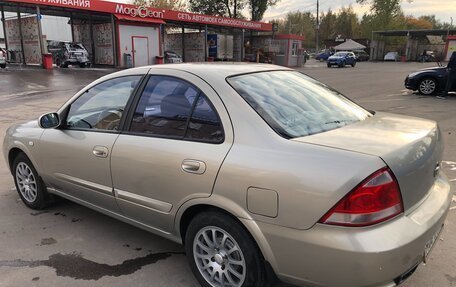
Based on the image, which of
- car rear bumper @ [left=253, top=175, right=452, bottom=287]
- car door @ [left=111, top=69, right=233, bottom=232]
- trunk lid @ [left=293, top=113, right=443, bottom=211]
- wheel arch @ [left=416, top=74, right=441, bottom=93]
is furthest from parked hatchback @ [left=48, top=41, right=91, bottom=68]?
car rear bumper @ [left=253, top=175, right=452, bottom=287]

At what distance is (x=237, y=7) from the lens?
51500 mm

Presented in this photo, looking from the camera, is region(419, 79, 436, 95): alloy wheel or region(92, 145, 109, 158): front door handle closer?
region(92, 145, 109, 158): front door handle

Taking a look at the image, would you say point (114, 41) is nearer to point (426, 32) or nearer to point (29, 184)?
point (29, 184)

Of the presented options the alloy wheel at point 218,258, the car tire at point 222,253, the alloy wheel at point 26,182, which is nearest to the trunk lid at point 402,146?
the car tire at point 222,253

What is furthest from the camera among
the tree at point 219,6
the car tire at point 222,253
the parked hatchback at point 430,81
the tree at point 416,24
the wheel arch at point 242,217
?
the tree at point 416,24

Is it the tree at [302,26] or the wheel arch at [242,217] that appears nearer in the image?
the wheel arch at [242,217]

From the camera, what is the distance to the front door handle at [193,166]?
105 inches

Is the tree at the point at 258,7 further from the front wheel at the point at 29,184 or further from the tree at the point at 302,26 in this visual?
the front wheel at the point at 29,184

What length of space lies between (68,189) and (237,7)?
5087 cm

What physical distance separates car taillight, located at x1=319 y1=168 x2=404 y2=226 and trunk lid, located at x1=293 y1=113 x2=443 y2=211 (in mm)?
103

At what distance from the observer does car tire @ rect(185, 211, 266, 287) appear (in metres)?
2.54

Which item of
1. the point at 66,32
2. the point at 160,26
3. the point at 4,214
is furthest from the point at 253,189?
the point at 66,32

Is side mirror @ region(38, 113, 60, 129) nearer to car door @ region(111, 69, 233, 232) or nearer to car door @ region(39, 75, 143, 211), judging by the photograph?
car door @ region(39, 75, 143, 211)

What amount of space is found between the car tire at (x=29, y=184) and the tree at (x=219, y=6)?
4928 cm
